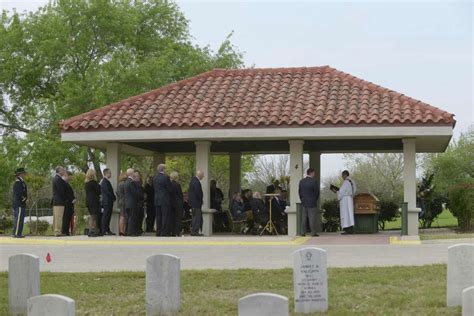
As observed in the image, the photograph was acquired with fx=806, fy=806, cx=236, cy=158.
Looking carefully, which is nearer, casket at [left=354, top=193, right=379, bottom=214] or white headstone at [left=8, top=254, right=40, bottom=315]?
white headstone at [left=8, top=254, right=40, bottom=315]

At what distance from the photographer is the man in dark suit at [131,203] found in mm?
21495

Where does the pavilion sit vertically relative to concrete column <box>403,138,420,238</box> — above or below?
above

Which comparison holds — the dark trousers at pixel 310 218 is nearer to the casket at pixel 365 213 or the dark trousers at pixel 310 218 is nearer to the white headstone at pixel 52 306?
the casket at pixel 365 213

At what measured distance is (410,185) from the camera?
2181 centimetres

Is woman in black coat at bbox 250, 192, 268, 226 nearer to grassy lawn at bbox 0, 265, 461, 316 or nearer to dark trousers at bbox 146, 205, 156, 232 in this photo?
dark trousers at bbox 146, 205, 156, 232

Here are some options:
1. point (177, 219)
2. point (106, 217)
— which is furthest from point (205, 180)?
point (106, 217)

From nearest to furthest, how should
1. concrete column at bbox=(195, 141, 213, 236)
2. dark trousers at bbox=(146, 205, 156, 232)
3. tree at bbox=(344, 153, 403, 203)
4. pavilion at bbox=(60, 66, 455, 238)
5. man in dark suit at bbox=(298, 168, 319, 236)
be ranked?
1. man in dark suit at bbox=(298, 168, 319, 236)
2. pavilion at bbox=(60, 66, 455, 238)
3. concrete column at bbox=(195, 141, 213, 236)
4. dark trousers at bbox=(146, 205, 156, 232)
5. tree at bbox=(344, 153, 403, 203)

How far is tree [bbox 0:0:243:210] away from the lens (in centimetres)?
3734

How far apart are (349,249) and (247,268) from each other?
168 inches

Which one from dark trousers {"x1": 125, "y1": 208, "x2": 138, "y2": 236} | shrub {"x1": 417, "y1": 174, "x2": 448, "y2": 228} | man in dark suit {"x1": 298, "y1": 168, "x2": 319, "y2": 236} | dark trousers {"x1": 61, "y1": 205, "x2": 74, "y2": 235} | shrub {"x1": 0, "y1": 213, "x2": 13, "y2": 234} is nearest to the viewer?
man in dark suit {"x1": 298, "y1": 168, "x2": 319, "y2": 236}

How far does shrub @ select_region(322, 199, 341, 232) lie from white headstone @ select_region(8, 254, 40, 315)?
1708cm

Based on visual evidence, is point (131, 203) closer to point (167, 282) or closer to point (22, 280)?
point (22, 280)

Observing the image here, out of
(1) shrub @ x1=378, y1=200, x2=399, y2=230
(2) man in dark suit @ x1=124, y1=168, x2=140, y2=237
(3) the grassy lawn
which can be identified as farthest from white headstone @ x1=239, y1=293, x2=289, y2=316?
(1) shrub @ x1=378, y1=200, x2=399, y2=230

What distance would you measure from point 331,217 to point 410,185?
584 cm
